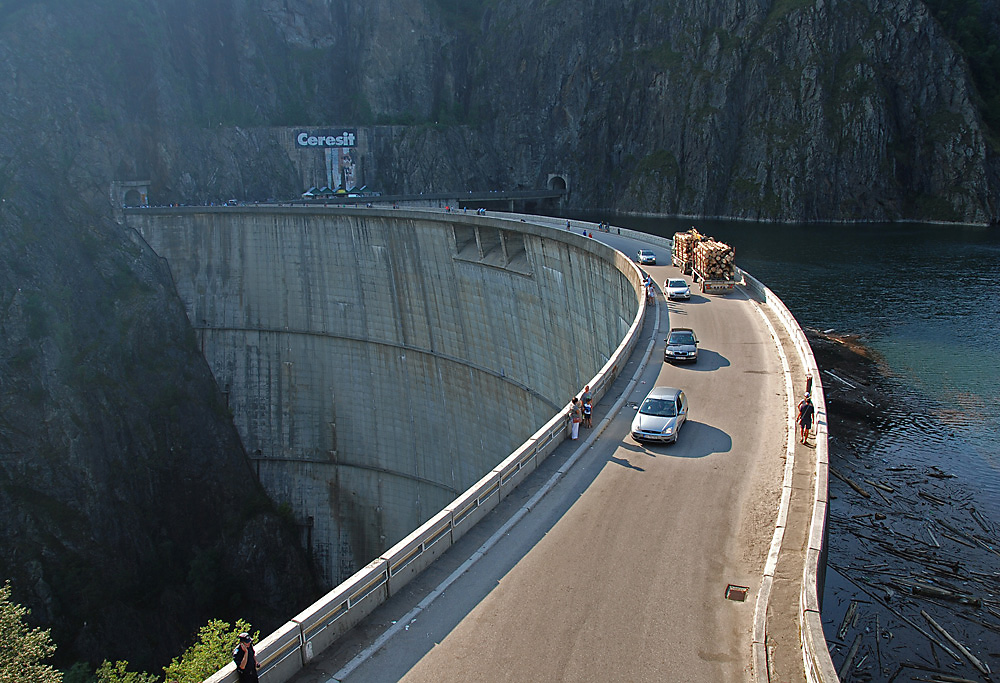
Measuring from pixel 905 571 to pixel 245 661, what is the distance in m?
24.0

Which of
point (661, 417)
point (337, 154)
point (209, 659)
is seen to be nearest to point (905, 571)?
point (661, 417)

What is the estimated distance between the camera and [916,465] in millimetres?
33594

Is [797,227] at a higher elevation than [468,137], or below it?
below

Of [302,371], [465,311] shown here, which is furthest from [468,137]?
[465,311]

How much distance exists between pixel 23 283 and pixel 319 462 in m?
27.1

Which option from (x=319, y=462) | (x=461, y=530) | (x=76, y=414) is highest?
(x=461, y=530)

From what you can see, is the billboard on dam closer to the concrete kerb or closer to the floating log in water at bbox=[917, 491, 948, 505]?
the floating log in water at bbox=[917, 491, 948, 505]

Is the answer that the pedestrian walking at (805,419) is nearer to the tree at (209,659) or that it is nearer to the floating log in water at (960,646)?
the floating log in water at (960,646)

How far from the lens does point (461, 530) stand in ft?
47.2

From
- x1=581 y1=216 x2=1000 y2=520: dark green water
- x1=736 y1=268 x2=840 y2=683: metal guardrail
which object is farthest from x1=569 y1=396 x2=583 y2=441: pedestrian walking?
x1=581 y1=216 x2=1000 y2=520: dark green water

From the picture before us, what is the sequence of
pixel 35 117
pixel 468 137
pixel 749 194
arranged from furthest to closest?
pixel 468 137, pixel 749 194, pixel 35 117

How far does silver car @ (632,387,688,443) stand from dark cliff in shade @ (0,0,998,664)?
44.8m

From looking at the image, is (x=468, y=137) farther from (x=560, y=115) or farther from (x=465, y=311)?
(x=465, y=311)

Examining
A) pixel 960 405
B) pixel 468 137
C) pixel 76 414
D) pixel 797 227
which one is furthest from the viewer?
pixel 468 137
